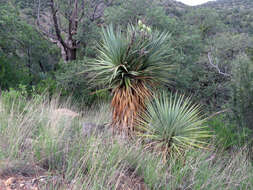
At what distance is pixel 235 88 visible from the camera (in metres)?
8.48

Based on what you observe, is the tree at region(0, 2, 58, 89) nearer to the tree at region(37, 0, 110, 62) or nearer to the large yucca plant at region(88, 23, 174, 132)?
the tree at region(37, 0, 110, 62)

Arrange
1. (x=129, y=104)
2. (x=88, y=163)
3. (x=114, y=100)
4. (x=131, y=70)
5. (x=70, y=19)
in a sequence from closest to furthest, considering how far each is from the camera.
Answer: (x=88, y=163) → (x=129, y=104) → (x=131, y=70) → (x=114, y=100) → (x=70, y=19)

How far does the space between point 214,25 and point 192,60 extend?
19524 mm

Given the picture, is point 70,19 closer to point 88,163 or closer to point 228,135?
point 228,135

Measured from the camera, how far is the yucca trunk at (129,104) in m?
6.08

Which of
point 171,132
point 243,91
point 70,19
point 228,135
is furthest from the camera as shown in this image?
point 70,19

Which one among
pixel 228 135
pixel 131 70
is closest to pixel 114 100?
pixel 131 70

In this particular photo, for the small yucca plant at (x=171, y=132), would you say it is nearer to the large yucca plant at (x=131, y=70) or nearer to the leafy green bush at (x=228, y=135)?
the large yucca plant at (x=131, y=70)

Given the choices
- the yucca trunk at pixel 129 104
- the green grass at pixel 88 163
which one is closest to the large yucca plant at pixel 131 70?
the yucca trunk at pixel 129 104

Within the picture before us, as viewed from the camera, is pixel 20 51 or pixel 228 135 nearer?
pixel 228 135

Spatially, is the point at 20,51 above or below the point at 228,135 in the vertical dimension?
above

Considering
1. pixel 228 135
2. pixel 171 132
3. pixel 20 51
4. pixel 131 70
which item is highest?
pixel 131 70

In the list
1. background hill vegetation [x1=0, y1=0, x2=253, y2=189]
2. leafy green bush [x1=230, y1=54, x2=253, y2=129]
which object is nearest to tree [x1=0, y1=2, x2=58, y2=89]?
background hill vegetation [x1=0, y1=0, x2=253, y2=189]

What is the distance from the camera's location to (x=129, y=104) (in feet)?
20.2
